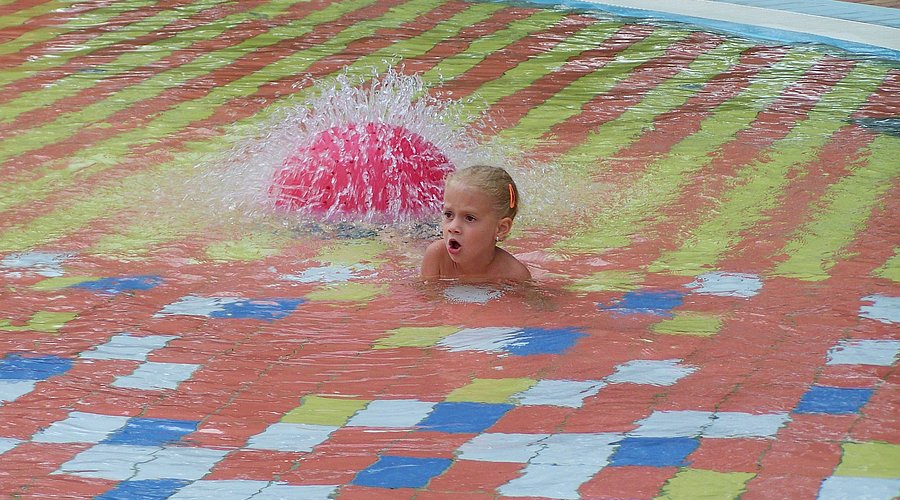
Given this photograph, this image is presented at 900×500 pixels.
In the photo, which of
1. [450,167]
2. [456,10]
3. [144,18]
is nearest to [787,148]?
[450,167]

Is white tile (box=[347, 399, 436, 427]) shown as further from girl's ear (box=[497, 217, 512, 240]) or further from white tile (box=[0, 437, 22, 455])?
girl's ear (box=[497, 217, 512, 240])

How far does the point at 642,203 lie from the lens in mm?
5504

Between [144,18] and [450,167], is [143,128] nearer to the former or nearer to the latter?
[450,167]

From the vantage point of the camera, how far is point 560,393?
3.42 metres

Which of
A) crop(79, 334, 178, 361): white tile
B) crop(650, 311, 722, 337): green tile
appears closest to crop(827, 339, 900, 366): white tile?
crop(650, 311, 722, 337): green tile

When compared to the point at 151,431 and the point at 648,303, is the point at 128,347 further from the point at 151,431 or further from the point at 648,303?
the point at 648,303

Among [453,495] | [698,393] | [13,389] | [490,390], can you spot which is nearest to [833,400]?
[698,393]

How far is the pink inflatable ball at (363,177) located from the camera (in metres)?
5.27

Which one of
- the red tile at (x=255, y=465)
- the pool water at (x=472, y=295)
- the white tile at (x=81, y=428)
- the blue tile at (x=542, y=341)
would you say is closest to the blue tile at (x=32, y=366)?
the pool water at (x=472, y=295)

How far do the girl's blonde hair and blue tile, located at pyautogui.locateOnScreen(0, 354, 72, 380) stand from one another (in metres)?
1.35

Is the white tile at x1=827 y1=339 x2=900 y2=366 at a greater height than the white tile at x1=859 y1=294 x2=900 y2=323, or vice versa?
the white tile at x1=827 y1=339 x2=900 y2=366

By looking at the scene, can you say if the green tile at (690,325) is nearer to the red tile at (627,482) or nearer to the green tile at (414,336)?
the green tile at (414,336)

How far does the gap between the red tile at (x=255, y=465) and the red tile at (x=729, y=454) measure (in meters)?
0.89

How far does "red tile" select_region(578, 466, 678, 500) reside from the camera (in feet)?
9.11
